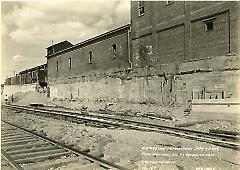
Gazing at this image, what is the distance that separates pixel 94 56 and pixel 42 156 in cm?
1829

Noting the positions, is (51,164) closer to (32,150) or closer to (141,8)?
(32,150)

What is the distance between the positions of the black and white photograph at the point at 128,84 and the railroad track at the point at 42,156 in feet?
0.06

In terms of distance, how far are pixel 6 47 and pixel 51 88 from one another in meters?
26.9

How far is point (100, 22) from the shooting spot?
5.57m

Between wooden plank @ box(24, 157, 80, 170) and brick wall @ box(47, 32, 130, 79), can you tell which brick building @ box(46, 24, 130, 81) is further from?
wooden plank @ box(24, 157, 80, 170)

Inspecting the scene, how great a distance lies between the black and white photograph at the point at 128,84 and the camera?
15.3 feet

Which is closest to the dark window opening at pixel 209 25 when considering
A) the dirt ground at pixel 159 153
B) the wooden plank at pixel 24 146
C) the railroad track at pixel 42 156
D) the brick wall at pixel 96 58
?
the brick wall at pixel 96 58

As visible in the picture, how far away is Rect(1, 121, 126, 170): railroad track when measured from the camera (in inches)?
174

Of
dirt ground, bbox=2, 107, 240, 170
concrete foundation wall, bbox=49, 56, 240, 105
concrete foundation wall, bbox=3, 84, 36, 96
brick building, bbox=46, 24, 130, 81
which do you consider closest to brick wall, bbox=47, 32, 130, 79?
brick building, bbox=46, 24, 130, 81

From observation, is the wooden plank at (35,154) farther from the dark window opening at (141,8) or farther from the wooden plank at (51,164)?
the dark window opening at (141,8)

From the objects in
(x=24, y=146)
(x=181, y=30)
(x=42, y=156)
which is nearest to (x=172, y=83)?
(x=181, y=30)

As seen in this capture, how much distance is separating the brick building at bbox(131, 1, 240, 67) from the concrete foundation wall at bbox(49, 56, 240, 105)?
51cm

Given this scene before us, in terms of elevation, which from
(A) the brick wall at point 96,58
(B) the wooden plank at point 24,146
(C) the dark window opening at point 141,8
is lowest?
(B) the wooden plank at point 24,146

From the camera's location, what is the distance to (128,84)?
17.4m
